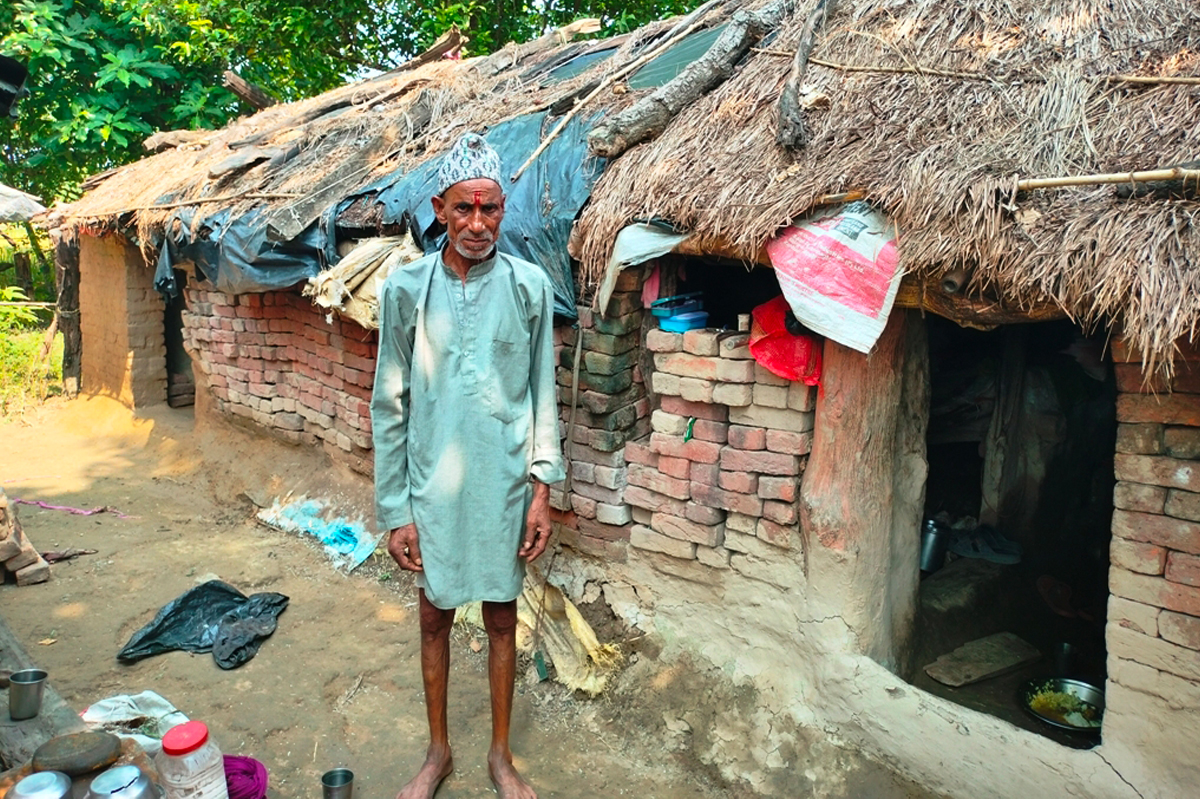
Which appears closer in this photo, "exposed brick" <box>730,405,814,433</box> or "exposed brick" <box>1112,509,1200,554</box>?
"exposed brick" <box>1112,509,1200,554</box>

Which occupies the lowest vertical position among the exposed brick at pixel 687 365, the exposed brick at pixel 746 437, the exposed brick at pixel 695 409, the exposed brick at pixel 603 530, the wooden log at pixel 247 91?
the exposed brick at pixel 603 530

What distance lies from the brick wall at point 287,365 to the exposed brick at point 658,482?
1.94 m

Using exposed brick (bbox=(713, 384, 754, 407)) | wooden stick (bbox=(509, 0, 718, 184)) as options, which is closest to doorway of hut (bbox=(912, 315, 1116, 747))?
exposed brick (bbox=(713, 384, 754, 407))

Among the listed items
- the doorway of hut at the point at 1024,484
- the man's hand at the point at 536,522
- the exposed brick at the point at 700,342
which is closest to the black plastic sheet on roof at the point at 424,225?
the exposed brick at the point at 700,342

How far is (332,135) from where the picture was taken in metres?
6.54

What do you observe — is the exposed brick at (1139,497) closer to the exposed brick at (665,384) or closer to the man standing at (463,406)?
the exposed brick at (665,384)

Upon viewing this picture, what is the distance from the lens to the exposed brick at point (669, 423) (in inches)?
142

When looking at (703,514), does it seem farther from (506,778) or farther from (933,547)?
(933,547)

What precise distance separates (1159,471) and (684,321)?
173 cm

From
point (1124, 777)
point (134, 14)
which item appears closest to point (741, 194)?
point (1124, 777)

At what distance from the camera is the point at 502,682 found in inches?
120

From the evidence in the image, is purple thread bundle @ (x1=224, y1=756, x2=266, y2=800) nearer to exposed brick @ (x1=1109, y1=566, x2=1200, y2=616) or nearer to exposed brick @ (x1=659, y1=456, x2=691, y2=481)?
exposed brick @ (x1=659, y1=456, x2=691, y2=481)

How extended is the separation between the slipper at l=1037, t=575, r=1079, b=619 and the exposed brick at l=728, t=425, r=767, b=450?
6.70 feet

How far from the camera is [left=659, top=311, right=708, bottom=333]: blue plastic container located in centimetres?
355
